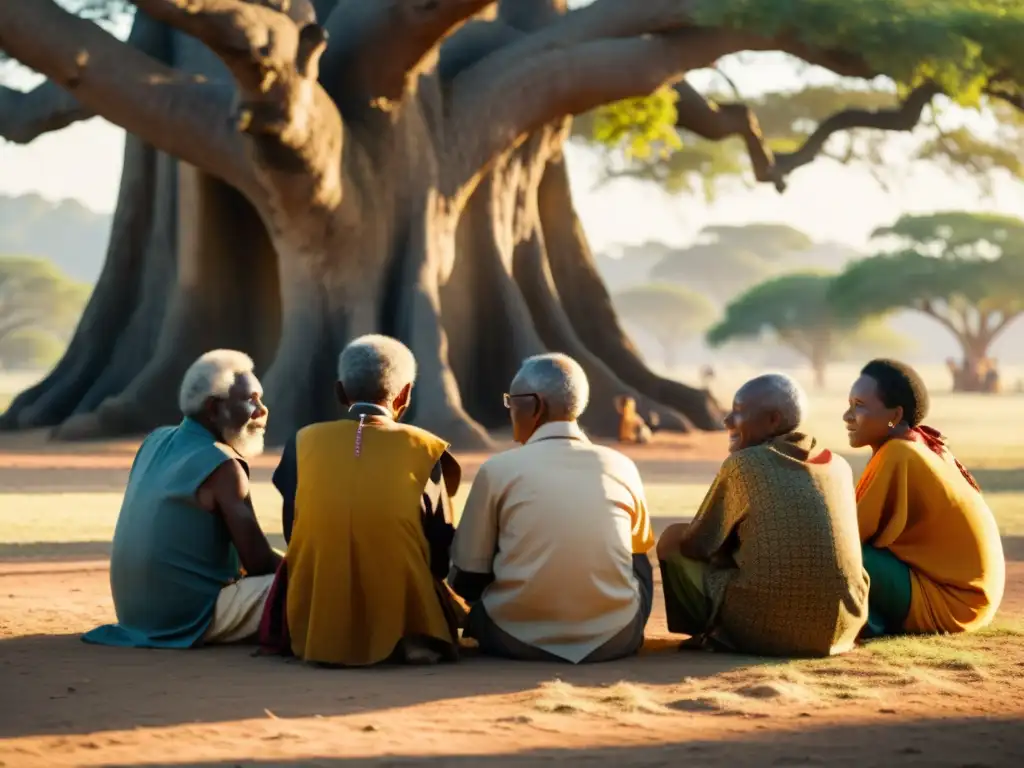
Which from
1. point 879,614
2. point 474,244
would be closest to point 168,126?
point 474,244

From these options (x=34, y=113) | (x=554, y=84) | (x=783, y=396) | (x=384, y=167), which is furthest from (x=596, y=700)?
(x=34, y=113)

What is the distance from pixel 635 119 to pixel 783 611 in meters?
17.8

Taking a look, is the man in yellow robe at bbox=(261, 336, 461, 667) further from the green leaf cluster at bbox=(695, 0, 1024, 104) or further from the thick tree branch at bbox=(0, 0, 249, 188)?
the green leaf cluster at bbox=(695, 0, 1024, 104)

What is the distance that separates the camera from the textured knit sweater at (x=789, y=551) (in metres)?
5.99

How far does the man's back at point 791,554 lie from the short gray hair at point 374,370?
1244 millimetres

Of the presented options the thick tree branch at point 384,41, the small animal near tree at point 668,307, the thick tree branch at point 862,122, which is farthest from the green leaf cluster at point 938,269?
the small animal near tree at point 668,307

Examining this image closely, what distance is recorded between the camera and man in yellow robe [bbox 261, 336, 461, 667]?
5.89 meters

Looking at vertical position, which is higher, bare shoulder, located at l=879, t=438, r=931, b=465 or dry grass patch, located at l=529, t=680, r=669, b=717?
bare shoulder, located at l=879, t=438, r=931, b=465

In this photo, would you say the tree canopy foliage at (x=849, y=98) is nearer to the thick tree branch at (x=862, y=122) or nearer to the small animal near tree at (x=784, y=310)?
the thick tree branch at (x=862, y=122)

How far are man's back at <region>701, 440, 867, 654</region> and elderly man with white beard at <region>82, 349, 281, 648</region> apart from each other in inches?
69.9

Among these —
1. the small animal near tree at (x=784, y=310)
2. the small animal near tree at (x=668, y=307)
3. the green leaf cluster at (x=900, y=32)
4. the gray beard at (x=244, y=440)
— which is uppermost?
the small animal near tree at (x=668, y=307)

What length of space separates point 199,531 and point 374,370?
0.96 m

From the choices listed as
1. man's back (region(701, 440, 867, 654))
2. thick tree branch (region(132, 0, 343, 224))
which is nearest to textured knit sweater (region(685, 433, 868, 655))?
man's back (region(701, 440, 867, 654))

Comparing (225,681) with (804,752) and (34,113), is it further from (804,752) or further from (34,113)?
(34,113)
